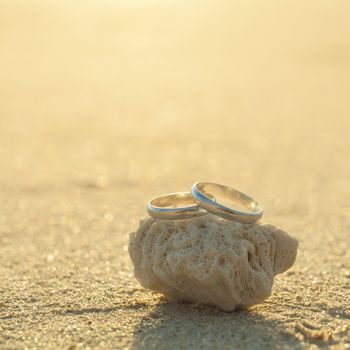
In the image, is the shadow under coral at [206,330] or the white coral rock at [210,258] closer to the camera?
the shadow under coral at [206,330]

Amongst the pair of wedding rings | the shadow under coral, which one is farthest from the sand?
the pair of wedding rings

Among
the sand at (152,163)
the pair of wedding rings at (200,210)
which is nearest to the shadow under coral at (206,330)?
the sand at (152,163)

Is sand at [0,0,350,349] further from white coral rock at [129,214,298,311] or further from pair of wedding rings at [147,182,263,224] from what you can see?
pair of wedding rings at [147,182,263,224]

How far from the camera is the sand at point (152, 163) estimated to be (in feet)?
6.75

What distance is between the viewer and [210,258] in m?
1.97

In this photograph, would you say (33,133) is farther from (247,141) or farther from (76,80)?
(76,80)

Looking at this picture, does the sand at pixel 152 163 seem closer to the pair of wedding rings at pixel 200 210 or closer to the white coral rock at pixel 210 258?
the white coral rock at pixel 210 258

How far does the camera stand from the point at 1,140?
205 inches

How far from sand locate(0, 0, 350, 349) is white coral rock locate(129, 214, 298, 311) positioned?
0.25 ft

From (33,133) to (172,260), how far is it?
3653 millimetres

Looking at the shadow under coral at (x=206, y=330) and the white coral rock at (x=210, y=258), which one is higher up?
the white coral rock at (x=210, y=258)

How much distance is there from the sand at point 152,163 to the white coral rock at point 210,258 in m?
0.08

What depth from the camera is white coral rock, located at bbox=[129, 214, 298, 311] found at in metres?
1.97

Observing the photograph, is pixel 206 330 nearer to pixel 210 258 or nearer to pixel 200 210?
pixel 210 258
